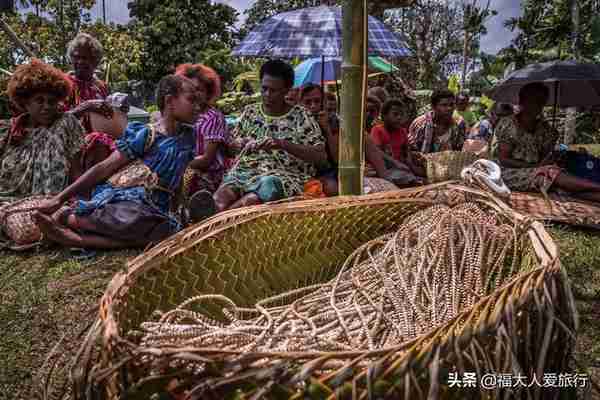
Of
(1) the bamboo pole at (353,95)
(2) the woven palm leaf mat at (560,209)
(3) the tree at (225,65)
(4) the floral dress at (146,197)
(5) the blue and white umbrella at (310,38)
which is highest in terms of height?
(3) the tree at (225,65)

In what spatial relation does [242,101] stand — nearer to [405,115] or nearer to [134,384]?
[405,115]

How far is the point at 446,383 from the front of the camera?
114 cm

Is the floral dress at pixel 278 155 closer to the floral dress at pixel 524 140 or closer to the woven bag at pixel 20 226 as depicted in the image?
the woven bag at pixel 20 226

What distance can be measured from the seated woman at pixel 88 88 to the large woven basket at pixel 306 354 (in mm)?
2734

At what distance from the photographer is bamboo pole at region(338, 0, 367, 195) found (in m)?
2.51

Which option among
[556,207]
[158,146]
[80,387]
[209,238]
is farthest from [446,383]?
[556,207]

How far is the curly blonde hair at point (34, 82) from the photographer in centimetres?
383

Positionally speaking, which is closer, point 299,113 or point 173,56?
point 299,113

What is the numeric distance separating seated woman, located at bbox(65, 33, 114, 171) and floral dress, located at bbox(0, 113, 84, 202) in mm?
277

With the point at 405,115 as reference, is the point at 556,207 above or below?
below

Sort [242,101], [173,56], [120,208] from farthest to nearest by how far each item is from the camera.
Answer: [173,56] → [242,101] → [120,208]

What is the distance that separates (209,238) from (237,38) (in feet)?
87.4

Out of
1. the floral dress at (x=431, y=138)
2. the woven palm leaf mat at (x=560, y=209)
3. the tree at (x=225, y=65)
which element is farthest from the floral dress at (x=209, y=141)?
the tree at (x=225, y=65)

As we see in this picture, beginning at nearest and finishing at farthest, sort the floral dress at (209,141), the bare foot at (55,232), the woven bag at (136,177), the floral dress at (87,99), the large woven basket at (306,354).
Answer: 1. the large woven basket at (306,354)
2. the bare foot at (55,232)
3. the woven bag at (136,177)
4. the floral dress at (209,141)
5. the floral dress at (87,99)
